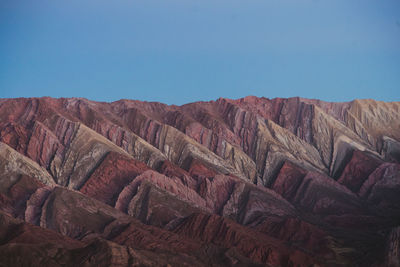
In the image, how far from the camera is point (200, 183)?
115500mm

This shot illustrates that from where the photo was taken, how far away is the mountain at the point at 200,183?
255 ft

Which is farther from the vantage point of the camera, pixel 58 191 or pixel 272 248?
pixel 58 191

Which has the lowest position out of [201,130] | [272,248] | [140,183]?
[272,248]

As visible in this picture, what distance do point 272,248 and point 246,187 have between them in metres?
33.3

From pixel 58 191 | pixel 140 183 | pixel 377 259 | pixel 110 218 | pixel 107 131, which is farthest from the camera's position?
pixel 107 131

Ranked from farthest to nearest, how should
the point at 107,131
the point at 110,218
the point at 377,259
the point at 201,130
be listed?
the point at 201,130
the point at 107,131
the point at 110,218
the point at 377,259

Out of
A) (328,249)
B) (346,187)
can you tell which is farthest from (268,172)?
(328,249)

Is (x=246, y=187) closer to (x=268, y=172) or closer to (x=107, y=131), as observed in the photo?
(x=268, y=172)

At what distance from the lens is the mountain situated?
77.7 meters

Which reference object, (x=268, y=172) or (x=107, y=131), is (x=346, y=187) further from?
(x=107, y=131)

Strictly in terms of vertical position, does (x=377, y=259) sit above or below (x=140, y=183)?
below

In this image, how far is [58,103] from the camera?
476 ft

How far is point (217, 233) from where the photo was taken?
87500 millimetres

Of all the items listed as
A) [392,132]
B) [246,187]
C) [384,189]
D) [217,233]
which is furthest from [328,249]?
[392,132]
